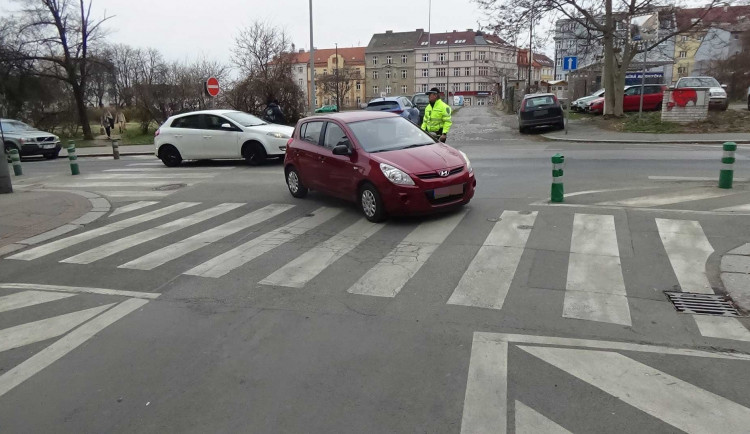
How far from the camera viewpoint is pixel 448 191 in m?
8.27

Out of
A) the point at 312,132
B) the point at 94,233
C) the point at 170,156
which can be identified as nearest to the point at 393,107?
the point at 170,156

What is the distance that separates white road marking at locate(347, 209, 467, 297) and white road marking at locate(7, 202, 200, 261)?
4909 mm

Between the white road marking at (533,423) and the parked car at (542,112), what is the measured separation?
20808mm

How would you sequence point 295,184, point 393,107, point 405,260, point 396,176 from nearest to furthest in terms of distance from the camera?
1. point 405,260
2. point 396,176
3. point 295,184
4. point 393,107

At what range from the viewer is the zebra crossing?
5441mm

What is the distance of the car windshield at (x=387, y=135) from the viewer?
888 centimetres

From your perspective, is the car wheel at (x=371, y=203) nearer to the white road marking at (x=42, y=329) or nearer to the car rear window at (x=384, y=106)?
the white road marking at (x=42, y=329)

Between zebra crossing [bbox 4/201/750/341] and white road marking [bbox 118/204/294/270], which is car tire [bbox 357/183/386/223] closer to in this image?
zebra crossing [bbox 4/201/750/341]

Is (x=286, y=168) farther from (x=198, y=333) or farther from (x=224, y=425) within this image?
(x=224, y=425)

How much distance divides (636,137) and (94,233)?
1798 centimetres

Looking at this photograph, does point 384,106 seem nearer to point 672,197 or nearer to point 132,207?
point 132,207

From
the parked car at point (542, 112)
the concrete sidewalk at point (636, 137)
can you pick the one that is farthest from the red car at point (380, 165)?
the parked car at point (542, 112)

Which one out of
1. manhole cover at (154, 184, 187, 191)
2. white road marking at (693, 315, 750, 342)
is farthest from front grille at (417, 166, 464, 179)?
manhole cover at (154, 184, 187, 191)

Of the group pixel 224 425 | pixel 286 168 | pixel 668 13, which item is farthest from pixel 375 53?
pixel 224 425
